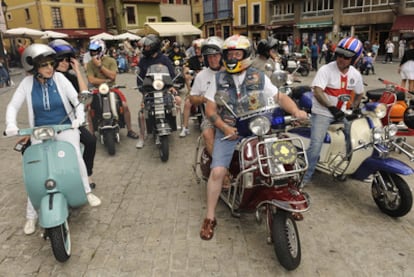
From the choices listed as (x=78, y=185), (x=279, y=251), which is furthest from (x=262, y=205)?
(x=78, y=185)

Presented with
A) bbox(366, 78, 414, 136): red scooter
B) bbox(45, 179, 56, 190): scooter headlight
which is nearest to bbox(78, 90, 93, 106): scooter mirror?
bbox(45, 179, 56, 190): scooter headlight

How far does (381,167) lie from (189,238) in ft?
6.70

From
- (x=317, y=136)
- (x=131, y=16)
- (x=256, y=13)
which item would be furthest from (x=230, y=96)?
(x=131, y=16)

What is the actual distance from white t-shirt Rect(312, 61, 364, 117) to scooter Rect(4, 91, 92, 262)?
2698 mm

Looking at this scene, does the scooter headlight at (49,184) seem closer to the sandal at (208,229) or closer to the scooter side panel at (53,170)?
the scooter side panel at (53,170)

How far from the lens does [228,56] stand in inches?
122

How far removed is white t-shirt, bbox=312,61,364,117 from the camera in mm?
3861

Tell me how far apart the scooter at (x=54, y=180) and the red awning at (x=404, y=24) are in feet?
86.2

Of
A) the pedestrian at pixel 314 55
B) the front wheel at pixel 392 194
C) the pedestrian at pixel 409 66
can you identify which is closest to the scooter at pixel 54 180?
the front wheel at pixel 392 194

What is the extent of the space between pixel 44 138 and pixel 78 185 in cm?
51

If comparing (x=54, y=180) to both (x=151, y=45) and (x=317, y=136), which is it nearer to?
(x=317, y=136)

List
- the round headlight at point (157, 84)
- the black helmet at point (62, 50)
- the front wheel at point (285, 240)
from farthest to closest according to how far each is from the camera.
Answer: the round headlight at point (157, 84) → the black helmet at point (62, 50) → the front wheel at point (285, 240)

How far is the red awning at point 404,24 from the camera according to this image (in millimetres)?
23622

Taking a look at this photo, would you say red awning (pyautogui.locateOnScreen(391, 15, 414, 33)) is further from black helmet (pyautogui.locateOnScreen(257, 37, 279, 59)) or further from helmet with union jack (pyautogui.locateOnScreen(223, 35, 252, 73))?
helmet with union jack (pyautogui.locateOnScreen(223, 35, 252, 73))
